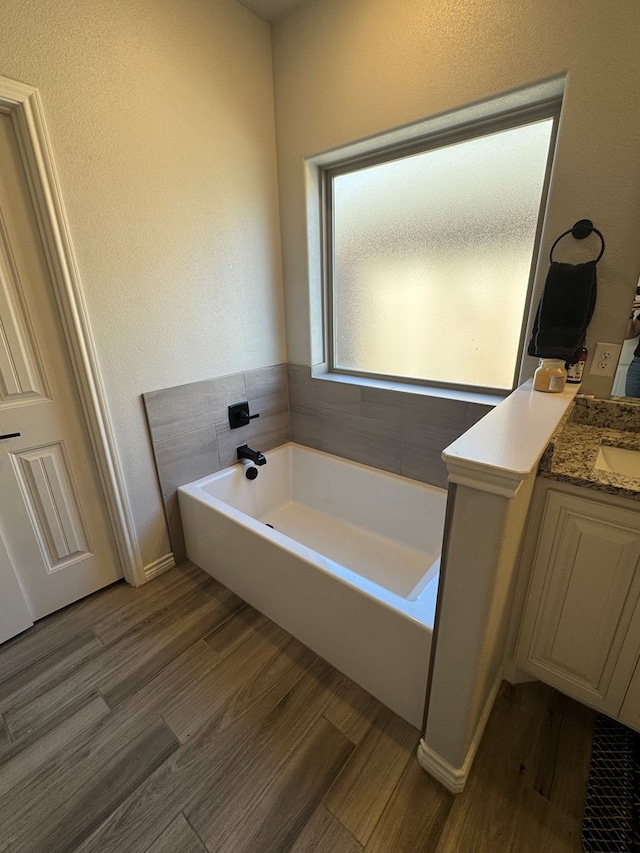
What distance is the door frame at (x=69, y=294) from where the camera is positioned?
1.24 metres

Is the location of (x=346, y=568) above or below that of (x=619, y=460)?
below

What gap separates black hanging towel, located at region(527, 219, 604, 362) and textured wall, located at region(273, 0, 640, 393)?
57mm

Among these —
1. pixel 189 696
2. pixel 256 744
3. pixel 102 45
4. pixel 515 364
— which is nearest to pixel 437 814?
pixel 256 744

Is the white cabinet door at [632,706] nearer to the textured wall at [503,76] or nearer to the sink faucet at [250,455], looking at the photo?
the textured wall at [503,76]

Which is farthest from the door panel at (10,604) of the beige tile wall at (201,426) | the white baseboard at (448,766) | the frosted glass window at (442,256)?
the frosted glass window at (442,256)

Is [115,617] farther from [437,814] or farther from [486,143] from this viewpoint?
[486,143]

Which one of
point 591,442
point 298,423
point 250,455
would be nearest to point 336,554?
point 250,455

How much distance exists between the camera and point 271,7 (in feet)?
5.64

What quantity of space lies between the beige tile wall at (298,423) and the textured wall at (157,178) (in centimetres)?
8

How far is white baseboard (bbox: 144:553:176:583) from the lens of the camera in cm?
192

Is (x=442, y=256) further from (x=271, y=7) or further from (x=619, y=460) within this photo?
(x=271, y=7)

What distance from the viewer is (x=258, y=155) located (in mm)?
1935

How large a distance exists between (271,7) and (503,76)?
121cm

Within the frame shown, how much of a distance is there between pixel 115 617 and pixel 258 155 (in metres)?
2.44
